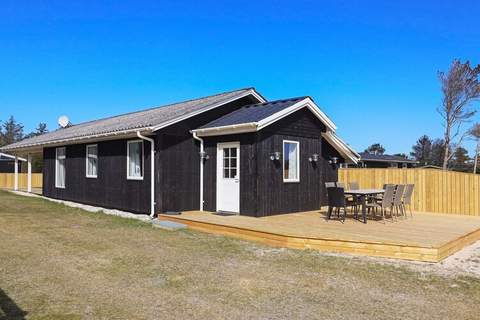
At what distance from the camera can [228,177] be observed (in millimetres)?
10445

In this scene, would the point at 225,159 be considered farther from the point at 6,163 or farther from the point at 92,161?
the point at 6,163

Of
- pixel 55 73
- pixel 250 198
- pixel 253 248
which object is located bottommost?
pixel 253 248

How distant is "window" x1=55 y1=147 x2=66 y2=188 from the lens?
51.9 ft

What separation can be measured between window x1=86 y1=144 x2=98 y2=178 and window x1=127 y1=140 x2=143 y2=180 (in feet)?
7.92

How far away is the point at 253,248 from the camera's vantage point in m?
7.07

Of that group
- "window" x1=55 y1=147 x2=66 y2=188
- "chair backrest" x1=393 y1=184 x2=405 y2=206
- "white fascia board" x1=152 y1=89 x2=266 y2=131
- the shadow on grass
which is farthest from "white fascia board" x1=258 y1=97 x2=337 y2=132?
"window" x1=55 y1=147 x2=66 y2=188

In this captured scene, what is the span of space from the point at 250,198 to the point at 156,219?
271cm

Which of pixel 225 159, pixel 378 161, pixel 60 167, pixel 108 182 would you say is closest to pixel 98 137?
pixel 108 182

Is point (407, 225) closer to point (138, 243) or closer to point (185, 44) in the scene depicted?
point (138, 243)

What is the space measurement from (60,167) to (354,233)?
44.1 ft

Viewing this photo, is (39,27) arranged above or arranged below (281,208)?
above

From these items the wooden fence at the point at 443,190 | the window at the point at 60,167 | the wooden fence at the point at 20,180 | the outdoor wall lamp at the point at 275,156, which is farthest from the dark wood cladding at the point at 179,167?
the wooden fence at the point at 20,180

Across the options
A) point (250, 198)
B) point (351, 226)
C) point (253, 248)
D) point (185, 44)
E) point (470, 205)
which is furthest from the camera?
point (185, 44)

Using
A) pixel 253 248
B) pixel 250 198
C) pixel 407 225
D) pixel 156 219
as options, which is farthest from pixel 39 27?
pixel 407 225
